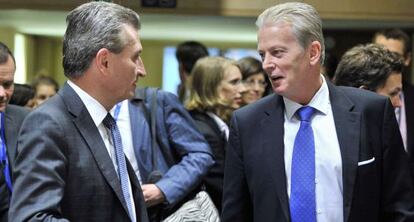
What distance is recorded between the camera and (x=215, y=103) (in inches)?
183

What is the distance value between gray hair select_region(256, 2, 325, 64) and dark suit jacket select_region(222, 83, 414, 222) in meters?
0.24

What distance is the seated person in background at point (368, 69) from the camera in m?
3.53

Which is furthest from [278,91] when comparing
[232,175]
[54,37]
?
[54,37]

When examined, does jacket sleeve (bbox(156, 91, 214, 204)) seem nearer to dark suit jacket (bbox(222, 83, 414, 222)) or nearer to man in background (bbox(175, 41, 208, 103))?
dark suit jacket (bbox(222, 83, 414, 222))

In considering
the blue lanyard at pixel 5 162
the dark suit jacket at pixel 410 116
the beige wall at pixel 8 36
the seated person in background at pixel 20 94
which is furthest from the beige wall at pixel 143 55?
the blue lanyard at pixel 5 162

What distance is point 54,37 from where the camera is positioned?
7.30 metres

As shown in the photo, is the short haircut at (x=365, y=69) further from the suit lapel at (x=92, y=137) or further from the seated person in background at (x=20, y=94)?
the seated person in background at (x=20, y=94)

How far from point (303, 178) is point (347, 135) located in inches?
9.0

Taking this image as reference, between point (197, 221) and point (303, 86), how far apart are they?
1020 mm

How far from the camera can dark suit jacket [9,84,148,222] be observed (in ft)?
7.72

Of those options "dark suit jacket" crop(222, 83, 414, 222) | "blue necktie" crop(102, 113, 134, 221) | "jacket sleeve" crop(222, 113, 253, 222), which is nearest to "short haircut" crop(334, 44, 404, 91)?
"dark suit jacket" crop(222, 83, 414, 222)

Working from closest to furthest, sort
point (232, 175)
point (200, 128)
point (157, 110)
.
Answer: point (232, 175) → point (157, 110) → point (200, 128)

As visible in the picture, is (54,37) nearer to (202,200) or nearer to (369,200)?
(202,200)

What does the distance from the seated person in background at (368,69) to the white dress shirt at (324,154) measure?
654 millimetres
